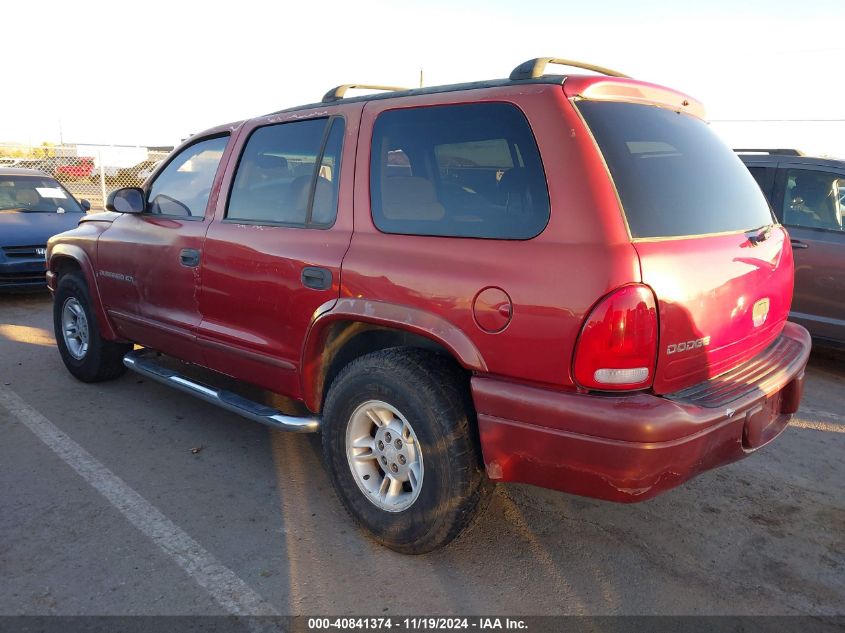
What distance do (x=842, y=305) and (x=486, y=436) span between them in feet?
14.4

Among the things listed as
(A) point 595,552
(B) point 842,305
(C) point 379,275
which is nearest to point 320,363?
(C) point 379,275

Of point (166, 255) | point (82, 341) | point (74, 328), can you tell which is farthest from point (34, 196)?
point (166, 255)

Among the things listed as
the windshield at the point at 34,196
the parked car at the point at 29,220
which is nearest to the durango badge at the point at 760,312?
the parked car at the point at 29,220

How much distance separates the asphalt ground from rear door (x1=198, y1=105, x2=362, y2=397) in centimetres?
59

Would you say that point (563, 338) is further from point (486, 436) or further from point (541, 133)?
point (541, 133)

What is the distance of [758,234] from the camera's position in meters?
2.75

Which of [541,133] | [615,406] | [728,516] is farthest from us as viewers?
[728,516]

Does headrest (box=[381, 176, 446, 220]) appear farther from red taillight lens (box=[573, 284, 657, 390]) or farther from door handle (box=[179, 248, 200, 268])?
door handle (box=[179, 248, 200, 268])

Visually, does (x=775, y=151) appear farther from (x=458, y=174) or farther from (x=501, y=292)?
(x=501, y=292)

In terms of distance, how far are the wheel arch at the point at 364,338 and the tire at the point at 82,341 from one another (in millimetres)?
2283

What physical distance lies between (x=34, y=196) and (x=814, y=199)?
905cm

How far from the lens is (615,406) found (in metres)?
2.11

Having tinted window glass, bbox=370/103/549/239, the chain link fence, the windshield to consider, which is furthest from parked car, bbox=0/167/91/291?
tinted window glass, bbox=370/103/549/239

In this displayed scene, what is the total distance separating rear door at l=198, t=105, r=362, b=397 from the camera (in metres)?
2.92
